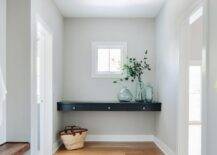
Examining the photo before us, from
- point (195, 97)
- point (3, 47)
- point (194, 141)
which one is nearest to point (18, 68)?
point (3, 47)

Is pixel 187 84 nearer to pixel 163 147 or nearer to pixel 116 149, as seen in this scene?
pixel 163 147

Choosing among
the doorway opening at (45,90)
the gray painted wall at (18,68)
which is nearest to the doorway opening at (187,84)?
the gray painted wall at (18,68)

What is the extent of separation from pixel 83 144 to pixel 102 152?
2.01ft

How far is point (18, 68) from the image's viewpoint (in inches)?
134

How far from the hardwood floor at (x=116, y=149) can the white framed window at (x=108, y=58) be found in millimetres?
1405

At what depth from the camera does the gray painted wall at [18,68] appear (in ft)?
11.0

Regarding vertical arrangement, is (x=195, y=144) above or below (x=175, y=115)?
below

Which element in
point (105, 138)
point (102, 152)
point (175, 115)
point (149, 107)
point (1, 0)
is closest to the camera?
point (1, 0)

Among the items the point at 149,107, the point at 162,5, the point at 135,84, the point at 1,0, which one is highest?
the point at 162,5

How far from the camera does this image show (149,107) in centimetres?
570

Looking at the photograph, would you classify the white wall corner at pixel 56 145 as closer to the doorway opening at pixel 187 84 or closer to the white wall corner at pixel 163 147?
the white wall corner at pixel 163 147

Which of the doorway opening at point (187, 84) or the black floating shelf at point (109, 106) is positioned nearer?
the doorway opening at point (187, 84)

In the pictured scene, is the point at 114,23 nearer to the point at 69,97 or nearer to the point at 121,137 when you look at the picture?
the point at 69,97

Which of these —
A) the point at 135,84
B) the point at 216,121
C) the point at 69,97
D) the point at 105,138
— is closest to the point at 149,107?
the point at 135,84
